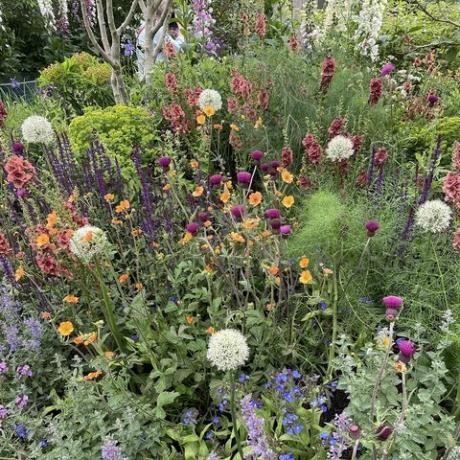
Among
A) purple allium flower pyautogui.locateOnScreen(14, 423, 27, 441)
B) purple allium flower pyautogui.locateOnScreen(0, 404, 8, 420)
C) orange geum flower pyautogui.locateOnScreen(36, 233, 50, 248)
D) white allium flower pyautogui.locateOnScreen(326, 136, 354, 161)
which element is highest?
white allium flower pyautogui.locateOnScreen(326, 136, 354, 161)

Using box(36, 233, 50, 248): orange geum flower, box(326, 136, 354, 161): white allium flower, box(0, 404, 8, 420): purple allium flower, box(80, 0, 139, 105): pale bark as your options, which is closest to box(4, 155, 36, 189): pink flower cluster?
box(36, 233, 50, 248): orange geum flower

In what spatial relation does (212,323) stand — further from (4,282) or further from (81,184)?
(81,184)

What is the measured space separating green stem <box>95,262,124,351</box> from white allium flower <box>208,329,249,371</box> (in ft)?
2.30

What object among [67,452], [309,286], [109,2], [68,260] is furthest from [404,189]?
[109,2]

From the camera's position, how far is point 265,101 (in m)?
3.13

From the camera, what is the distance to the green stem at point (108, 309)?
77.0 inches

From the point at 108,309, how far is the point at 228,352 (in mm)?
811

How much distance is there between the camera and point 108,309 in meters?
2.03

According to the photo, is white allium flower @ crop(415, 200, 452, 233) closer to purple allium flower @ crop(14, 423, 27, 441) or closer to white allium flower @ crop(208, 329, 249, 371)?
white allium flower @ crop(208, 329, 249, 371)

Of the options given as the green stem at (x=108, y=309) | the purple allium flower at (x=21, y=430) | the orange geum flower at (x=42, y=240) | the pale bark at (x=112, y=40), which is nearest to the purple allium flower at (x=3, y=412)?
the purple allium flower at (x=21, y=430)

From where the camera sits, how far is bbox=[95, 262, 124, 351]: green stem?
1.96 meters

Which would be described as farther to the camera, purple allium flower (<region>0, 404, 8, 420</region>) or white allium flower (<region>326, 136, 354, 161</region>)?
white allium flower (<region>326, 136, 354, 161</region>)

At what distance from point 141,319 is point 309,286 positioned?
804 mm

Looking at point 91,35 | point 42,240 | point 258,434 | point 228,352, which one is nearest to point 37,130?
point 42,240
